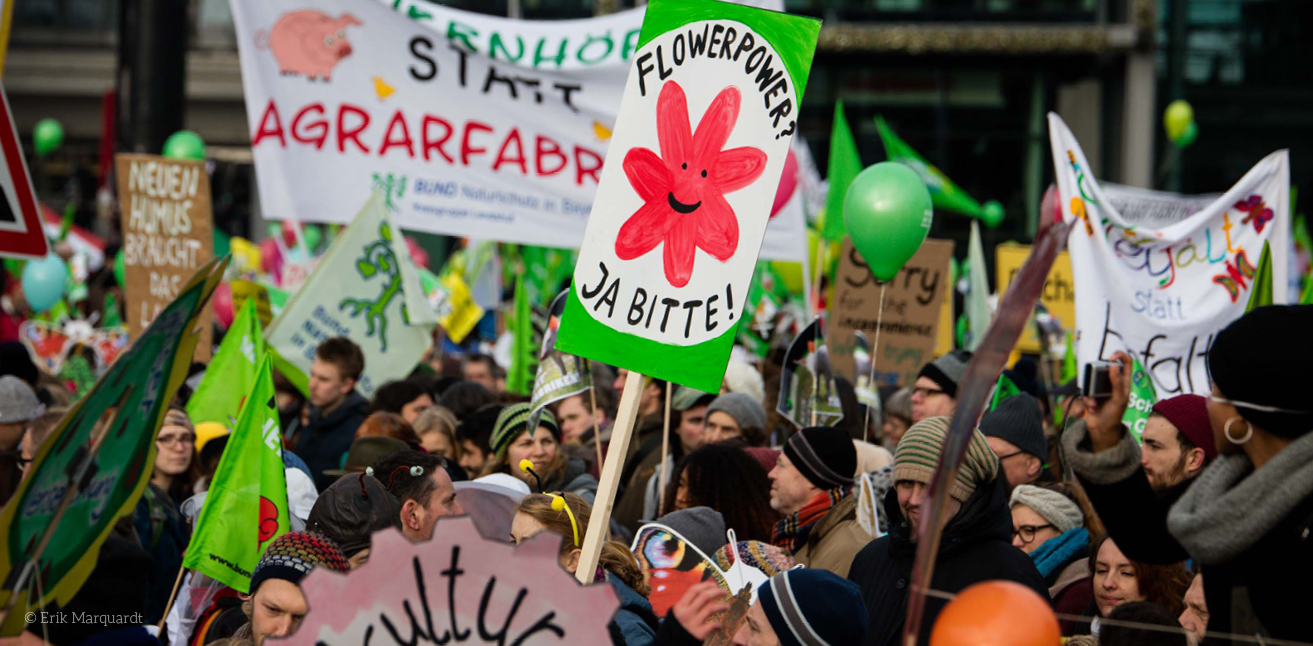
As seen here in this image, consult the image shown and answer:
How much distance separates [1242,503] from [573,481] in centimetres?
345

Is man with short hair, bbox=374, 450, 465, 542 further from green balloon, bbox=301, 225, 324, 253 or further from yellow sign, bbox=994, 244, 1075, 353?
green balloon, bbox=301, 225, 324, 253

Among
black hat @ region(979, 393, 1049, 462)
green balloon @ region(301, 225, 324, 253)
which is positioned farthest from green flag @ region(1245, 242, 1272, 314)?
green balloon @ region(301, 225, 324, 253)

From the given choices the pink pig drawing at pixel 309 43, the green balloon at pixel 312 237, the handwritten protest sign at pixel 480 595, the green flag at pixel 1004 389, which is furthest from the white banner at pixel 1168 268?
the green balloon at pixel 312 237

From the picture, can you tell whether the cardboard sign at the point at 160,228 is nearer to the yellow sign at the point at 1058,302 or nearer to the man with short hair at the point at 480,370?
the man with short hair at the point at 480,370

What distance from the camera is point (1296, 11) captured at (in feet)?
82.8

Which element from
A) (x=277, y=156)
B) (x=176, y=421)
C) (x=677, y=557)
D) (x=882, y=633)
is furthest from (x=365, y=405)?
(x=882, y=633)

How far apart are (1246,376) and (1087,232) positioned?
3999 mm

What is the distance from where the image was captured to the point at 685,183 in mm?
3398

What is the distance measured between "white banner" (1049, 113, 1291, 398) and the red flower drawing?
8.92 ft

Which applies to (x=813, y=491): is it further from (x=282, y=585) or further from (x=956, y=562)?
(x=282, y=585)

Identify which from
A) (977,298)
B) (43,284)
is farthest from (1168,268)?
(43,284)

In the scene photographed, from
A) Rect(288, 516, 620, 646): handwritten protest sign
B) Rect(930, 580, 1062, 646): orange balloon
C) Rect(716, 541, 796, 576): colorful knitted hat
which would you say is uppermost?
Rect(930, 580, 1062, 646): orange balloon

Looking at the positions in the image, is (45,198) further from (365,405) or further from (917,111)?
(365,405)

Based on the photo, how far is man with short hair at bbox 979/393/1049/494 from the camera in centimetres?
475
